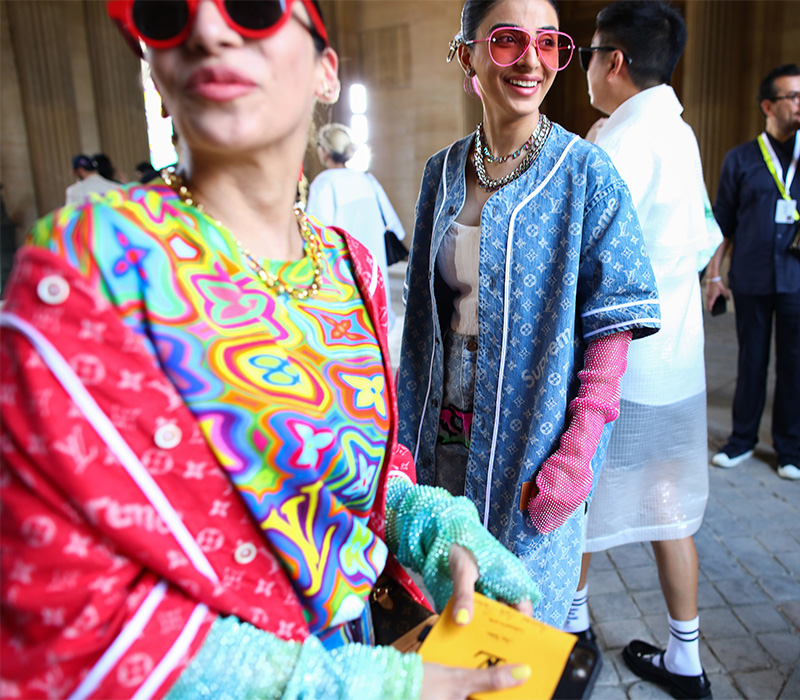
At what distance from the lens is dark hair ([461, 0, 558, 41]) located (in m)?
1.70

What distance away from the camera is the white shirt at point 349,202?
550cm

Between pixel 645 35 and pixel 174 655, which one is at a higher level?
pixel 645 35

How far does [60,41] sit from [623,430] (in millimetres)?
11528

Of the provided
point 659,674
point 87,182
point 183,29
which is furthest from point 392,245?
point 183,29

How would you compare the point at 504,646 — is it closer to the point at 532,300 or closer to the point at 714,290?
the point at 532,300

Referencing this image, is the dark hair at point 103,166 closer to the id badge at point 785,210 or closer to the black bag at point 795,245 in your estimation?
the id badge at point 785,210

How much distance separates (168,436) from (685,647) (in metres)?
2.25

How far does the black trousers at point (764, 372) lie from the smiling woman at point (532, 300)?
295cm

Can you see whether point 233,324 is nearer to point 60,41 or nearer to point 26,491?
point 26,491

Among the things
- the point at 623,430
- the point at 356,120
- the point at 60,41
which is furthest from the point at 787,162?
the point at 60,41

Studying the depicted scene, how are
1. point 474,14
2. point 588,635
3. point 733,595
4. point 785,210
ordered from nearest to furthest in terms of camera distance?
point 474,14 → point 588,635 → point 733,595 → point 785,210

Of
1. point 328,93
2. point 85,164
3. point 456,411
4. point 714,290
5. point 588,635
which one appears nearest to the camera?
point 328,93

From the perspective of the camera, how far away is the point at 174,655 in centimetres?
70

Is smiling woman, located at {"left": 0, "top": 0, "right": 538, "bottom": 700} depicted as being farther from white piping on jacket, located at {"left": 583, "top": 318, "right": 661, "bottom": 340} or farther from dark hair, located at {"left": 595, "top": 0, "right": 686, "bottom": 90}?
dark hair, located at {"left": 595, "top": 0, "right": 686, "bottom": 90}
